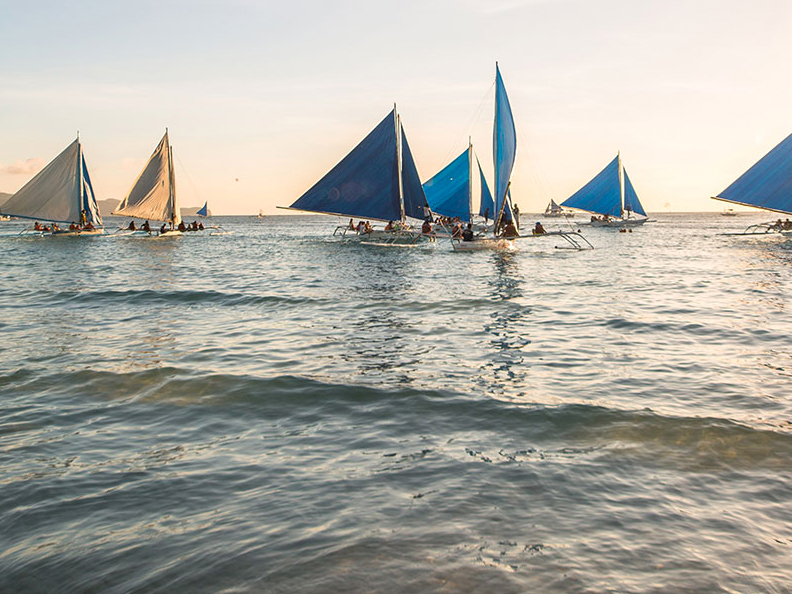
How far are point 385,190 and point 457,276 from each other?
21.5 meters

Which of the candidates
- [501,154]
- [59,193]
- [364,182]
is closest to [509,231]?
[501,154]

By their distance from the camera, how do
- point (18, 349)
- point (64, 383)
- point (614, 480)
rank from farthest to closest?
1. point (18, 349)
2. point (64, 383)
3. point (614, 480)

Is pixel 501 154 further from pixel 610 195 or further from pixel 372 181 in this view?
pixel 610 195

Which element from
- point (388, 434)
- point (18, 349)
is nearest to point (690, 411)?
point (388, 434)

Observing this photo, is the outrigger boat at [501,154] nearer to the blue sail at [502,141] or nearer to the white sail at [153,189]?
the blue sail at [502,141]

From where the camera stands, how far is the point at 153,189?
63.3 meters

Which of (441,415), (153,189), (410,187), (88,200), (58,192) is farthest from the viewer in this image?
(88,200)

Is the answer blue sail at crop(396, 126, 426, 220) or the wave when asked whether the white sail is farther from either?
the wave

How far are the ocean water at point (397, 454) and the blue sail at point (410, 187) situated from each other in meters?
34.0

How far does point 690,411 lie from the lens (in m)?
8.69

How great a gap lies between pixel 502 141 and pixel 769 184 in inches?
988

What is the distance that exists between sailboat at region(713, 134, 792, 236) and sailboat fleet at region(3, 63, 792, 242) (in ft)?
0.24

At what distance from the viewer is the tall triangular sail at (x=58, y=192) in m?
60.6

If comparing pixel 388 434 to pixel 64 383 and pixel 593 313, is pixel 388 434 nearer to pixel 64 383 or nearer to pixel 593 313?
pixel 64 383
